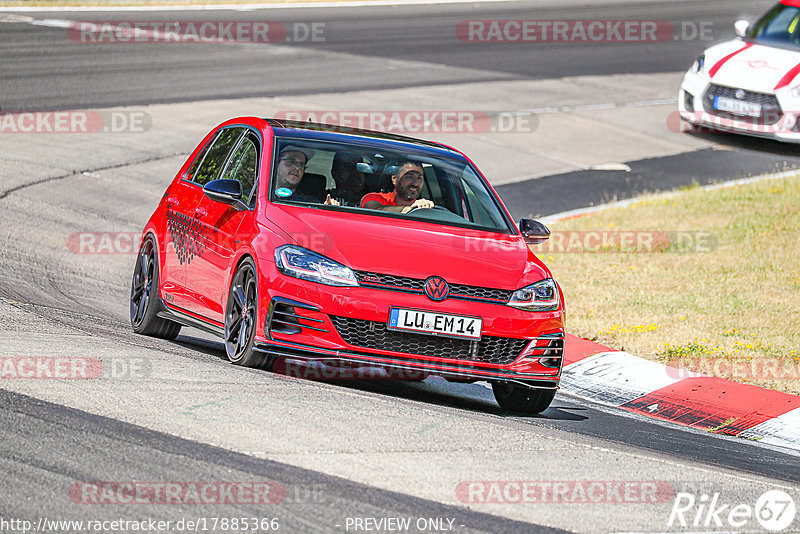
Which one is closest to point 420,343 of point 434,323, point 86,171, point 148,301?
point 434,323

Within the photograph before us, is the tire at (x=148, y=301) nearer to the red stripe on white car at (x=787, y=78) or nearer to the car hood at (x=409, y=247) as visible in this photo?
the car hood at (x=409, y=247)

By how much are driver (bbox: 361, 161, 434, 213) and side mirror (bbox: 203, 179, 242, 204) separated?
2.75ft

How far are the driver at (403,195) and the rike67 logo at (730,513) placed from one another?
11.0ft

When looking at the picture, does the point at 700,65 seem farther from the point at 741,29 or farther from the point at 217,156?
the point at 217,156

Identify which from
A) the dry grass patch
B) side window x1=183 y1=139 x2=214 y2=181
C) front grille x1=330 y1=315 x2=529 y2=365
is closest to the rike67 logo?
front grille x1=330 y1=315 x2=529 y2=365

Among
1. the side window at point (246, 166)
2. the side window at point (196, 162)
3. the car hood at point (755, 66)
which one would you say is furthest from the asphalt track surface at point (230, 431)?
the car hood at point (755, 66)

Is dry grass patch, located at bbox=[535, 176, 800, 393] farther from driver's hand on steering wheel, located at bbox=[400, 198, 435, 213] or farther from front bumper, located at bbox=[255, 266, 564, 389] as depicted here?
front bumper, located at bbox=[255, 266, 564, 389]

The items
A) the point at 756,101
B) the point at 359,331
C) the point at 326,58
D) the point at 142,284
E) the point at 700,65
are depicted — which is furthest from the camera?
the point at 326,58

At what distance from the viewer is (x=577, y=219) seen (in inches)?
613

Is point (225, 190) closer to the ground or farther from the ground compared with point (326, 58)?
farther from the ground

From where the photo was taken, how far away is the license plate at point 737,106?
17.6 metres

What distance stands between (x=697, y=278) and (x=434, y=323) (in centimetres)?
598

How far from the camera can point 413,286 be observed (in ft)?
24.6

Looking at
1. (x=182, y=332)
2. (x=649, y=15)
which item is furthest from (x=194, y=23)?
(x=182, y=332)
